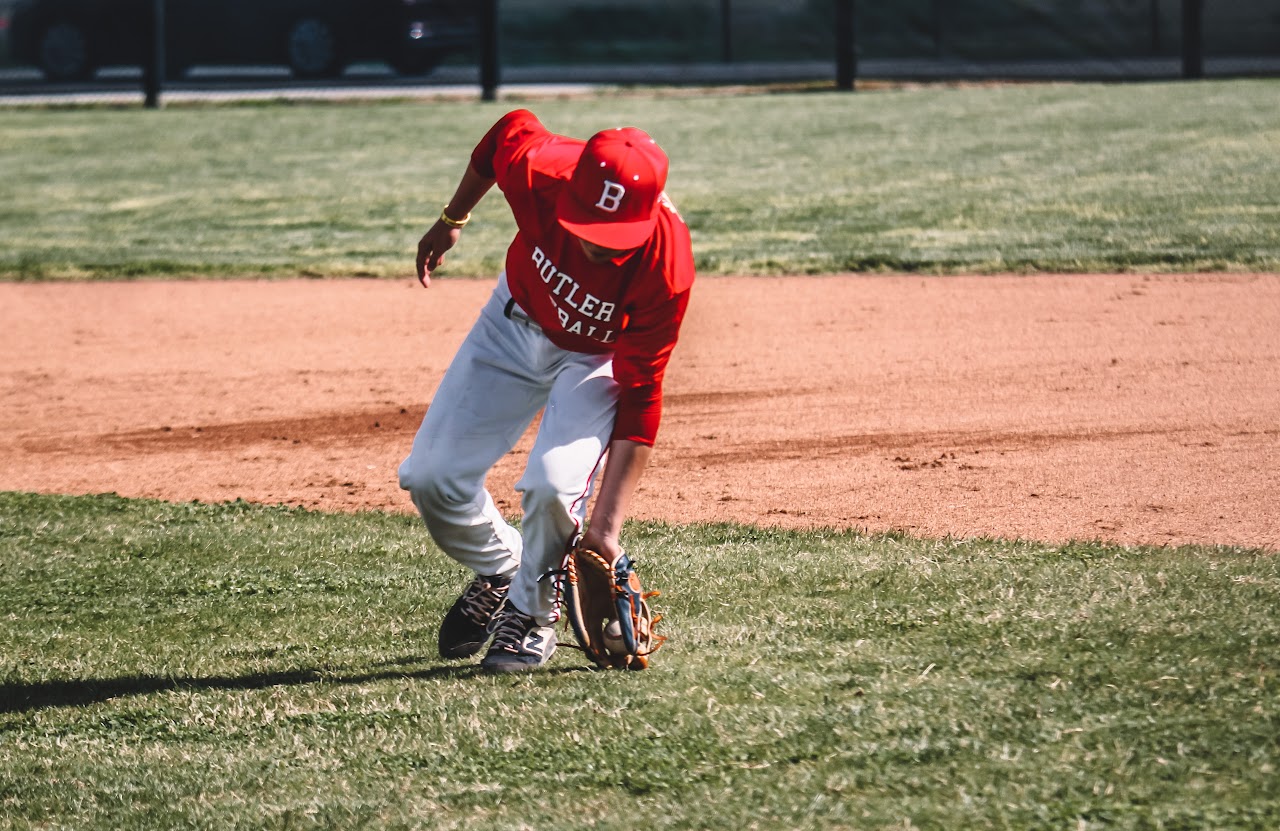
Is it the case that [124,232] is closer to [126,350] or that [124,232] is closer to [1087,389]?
[126,350]

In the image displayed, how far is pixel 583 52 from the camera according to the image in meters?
26.4

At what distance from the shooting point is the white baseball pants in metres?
4.10

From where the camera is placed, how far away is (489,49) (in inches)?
809

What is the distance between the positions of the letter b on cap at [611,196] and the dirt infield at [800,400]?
261 centimetres

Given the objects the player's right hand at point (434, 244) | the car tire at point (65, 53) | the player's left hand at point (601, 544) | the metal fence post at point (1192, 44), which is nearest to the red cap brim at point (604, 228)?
the player's left hand at point (601, 544)

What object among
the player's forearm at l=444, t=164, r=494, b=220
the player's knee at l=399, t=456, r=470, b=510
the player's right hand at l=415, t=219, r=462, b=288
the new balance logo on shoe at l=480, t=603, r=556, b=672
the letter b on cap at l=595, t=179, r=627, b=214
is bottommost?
the new balance logo on shoe at l=480, t=603, r=556, b=672

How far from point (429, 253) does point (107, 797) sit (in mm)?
2019

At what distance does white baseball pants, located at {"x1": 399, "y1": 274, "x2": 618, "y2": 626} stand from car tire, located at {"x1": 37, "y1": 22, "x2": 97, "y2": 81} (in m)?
20.3

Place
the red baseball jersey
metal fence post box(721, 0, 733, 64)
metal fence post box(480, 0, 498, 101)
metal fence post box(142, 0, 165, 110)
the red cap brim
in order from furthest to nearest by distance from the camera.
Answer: metal fence post box(721, 0, 733, 64)
metal fence post box(142, 0, 165, 110)
metal fence post box(480, 0, 498, 101)
the red baseball jersey
the red cap brim

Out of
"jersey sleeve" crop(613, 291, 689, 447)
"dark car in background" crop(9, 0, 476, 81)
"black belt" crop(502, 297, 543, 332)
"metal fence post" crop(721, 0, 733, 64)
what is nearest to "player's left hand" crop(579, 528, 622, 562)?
"jersey sleeve" crop(613, 291, 689, 447)

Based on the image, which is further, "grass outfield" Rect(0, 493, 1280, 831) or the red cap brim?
the red cap brim

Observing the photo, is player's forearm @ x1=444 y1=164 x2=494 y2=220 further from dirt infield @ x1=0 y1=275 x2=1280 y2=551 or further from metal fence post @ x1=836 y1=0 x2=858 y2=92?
metal fence post @ x1=836 y1=0 x2=858 y2=92

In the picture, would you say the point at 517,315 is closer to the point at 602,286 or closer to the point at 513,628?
the point at 602,286

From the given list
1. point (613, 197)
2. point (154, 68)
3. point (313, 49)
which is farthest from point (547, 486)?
point (313, 49)
